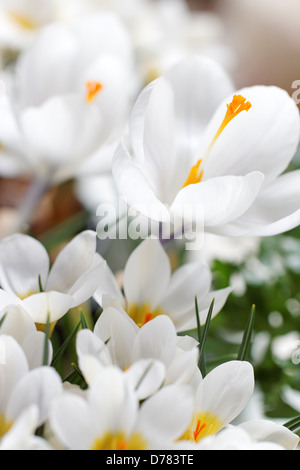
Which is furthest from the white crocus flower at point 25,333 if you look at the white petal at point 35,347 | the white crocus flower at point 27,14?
the white crocus flower at point 27,14

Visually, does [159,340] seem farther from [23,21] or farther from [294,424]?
[23,21]

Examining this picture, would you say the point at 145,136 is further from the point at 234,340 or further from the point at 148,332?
the point at 234,340

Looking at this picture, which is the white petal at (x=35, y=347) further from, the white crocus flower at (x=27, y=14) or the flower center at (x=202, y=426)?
the white crocus flower at (x=27, y=14)

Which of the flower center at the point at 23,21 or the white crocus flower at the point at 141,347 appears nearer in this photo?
the white crocus flower at the point at 141,347

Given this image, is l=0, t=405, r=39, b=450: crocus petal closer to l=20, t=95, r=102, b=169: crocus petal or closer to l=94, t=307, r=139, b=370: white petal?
l=94, t=307, r=139, b=370: white petal

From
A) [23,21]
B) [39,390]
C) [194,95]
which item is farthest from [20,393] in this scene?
[23,21]

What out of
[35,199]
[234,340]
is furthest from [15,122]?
[234,340]
